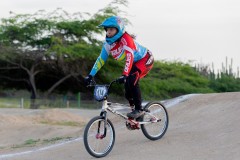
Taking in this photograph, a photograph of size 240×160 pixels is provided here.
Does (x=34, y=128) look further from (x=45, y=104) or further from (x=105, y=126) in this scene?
(x=45, y=104)

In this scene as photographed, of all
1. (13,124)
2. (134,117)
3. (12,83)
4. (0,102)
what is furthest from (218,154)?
(12,83)

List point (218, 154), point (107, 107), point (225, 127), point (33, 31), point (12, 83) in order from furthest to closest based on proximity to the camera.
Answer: point (12, 83) → point (33, 31) → point (225, 127) → point (107, 107) → point (218, 154)

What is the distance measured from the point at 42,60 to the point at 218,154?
28655mm

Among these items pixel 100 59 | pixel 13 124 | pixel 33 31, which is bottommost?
pixel 13 124

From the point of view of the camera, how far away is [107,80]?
119 feet

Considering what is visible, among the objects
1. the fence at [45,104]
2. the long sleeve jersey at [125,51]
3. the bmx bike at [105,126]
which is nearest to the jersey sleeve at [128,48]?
the long sleeve jersey at [125,51]

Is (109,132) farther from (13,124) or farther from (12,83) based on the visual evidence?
(12,83)

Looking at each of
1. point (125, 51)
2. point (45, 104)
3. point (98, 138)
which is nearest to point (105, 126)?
point (98, 138)

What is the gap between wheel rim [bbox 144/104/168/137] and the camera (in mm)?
9219

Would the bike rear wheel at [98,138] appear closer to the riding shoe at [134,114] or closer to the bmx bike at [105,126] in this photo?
the bmx bike at [105,126]

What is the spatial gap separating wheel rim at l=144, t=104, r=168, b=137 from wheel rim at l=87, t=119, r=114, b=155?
0.87 m

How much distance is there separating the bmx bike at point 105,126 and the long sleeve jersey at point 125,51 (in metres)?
0.31

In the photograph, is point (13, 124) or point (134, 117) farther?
point (13, 124)

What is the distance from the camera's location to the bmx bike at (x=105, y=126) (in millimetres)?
8031
